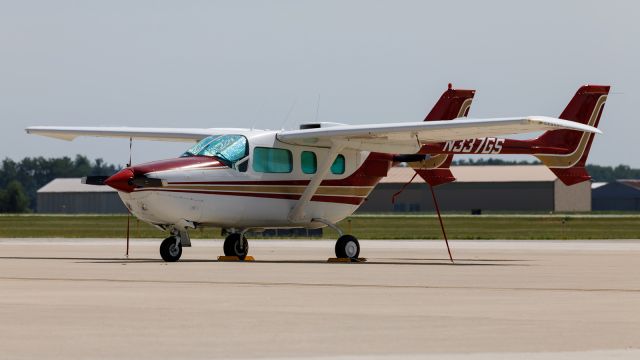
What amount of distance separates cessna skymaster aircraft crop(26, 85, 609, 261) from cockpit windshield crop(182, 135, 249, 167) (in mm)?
26

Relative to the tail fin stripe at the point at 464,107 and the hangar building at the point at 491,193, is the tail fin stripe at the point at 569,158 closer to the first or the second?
the tail fin stripe at the point at 464,107

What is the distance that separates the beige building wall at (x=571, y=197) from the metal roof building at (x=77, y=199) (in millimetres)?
48030

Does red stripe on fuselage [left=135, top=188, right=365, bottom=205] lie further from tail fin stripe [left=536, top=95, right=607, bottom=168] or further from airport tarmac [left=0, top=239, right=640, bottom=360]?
tail fin stripe [left=536, top=95, right=607, bottom=168]

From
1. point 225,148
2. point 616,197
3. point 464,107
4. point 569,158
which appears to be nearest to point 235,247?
point 225,148

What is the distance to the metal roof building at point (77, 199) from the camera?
147 meters

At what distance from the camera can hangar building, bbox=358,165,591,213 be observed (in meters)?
130

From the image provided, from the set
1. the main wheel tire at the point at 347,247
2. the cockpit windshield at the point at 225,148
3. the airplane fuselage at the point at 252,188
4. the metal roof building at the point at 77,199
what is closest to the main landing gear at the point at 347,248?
the main wheel tire at the point at 347,247

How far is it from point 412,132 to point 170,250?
225 inches

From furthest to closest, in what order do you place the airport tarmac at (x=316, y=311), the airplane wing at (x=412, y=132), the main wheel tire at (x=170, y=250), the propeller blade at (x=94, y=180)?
the main wheel tire at (x=170, y=250)
the propeller blade at (x=94, y=180)
the airplane wing at (x=412, y=132)
the airport tarmac at (x=316, y=311)

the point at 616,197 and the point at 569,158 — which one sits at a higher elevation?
the point at 616,197

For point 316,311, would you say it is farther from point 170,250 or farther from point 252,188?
point 252,188

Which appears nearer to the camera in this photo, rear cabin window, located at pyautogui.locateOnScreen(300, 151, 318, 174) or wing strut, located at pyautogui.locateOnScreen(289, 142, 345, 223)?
wing strut, located at pyautogui.locateOnScreen(289, 142, 345, 223)

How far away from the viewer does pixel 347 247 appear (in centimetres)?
2861

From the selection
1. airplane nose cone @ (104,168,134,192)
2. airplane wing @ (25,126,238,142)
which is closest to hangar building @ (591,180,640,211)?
airplane wing @ (25,126,238,142)
